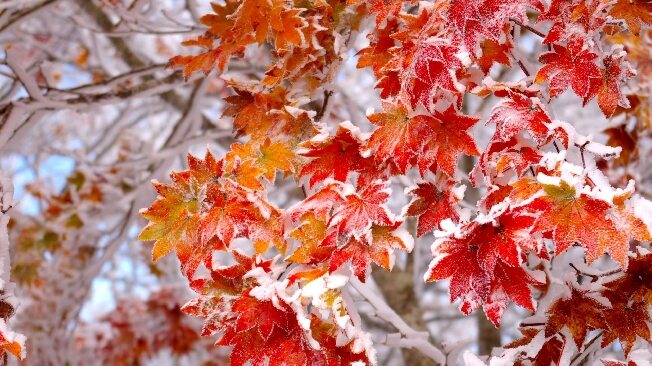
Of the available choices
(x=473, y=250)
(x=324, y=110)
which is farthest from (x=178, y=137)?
(x=473, y=250)

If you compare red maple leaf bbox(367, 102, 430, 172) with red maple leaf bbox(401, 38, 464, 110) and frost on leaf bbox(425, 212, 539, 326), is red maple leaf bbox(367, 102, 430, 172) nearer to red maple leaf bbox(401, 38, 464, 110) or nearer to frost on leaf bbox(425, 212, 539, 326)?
red maple leaf bbox(401, 38, 464, 110)

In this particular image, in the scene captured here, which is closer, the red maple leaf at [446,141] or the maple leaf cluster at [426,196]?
the maple leaf cluster at [426,196]

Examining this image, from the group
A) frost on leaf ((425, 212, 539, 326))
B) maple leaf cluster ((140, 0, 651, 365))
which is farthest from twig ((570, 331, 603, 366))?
frost on leaf ((425, 212, 539, 326))

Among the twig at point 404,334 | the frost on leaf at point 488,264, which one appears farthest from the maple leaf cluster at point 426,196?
the twig at point 404,334

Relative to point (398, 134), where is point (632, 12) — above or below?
above

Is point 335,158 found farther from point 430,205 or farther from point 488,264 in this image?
point 488,264

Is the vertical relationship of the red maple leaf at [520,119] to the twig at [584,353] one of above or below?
above

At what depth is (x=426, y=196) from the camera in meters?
1.09

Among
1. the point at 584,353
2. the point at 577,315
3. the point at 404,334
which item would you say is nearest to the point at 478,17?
the point at 577,315

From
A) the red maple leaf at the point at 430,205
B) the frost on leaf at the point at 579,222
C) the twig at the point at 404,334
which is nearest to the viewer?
the frost on leaf at the point at 579,222

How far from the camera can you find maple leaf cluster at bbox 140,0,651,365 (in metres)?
0.88

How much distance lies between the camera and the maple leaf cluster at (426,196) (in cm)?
88

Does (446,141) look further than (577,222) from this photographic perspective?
Yes

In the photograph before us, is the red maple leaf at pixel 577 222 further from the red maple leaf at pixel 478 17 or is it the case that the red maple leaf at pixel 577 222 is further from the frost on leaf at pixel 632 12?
the frost on leaf at pixel 632 12
